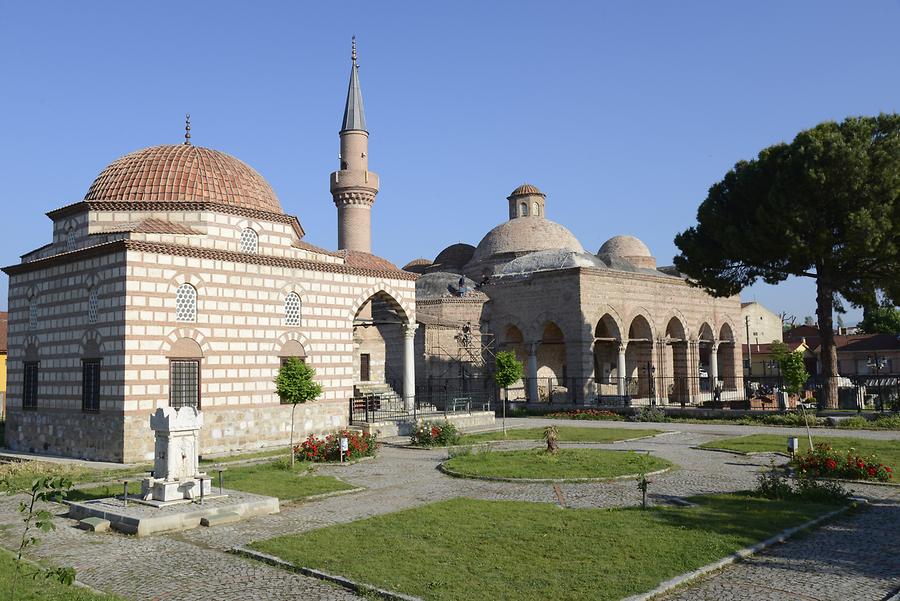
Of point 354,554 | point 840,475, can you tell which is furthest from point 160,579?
point 840,475

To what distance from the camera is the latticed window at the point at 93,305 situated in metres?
18.5

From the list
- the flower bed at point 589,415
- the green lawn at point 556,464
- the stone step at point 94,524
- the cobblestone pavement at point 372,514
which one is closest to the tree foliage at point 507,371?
the green lawn at point 556,464

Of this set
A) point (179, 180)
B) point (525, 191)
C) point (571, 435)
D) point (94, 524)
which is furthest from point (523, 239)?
point (94, 524)

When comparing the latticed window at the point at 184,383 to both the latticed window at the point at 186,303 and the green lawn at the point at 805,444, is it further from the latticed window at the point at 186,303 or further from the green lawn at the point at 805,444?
the green lawn at the point at 805,444

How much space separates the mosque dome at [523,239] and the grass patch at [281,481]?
2893 centimetres

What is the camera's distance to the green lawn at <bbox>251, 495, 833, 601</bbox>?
721 centimetres

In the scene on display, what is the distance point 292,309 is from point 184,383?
4.20 meters

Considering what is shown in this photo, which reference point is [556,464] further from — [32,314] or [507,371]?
[32,314]

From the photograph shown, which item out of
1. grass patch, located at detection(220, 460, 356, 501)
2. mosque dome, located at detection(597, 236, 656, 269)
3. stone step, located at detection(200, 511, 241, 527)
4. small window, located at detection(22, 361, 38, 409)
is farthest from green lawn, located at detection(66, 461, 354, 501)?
mosque dome, located at detection(597, 236, 656, 269)

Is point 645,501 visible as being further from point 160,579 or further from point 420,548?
point 160,579

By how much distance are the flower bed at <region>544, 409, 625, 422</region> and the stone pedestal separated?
786 inches

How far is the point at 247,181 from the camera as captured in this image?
2227 cm

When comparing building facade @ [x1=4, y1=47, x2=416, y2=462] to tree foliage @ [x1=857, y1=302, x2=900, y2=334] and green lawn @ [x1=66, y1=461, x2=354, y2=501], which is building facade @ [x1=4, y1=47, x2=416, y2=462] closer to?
green lawn @ [x1=66, y1=461, x2=354, y2=501]

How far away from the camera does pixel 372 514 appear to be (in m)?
11.0
